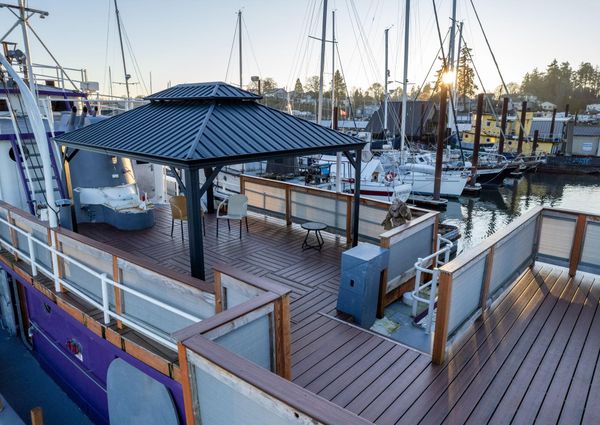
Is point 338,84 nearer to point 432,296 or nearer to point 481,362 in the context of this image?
point 432,296

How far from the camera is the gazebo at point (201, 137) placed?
4.39 metres

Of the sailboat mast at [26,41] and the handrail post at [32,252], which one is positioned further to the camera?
the sailboat mast at [26,41]

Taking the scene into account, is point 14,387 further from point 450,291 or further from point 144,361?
point 450,291

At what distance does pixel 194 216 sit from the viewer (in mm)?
4297

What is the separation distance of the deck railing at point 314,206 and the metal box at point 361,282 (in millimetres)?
2041

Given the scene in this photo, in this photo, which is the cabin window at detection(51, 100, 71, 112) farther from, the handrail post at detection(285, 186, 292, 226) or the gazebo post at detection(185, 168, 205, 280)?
the gazebo post at detection(185, 168, 205, 280)

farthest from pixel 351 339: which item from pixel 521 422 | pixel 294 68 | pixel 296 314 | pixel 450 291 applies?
pixel 294 68

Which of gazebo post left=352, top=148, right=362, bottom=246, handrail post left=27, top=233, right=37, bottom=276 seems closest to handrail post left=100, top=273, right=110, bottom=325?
handrail post left=27, top=233, right=37, bottom=276

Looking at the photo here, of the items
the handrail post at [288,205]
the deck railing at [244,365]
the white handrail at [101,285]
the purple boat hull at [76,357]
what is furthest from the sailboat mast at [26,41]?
the deck railing at [244,365]

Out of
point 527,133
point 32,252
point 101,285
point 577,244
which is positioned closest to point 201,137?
point 101,285

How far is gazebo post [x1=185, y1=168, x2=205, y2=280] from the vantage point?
420 centimetres

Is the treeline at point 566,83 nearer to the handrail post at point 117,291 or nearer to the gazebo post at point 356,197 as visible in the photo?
the gazebo post at point 356,197

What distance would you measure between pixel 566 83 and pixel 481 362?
348 ft

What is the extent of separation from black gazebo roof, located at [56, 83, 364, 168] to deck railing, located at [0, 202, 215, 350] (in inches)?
48.9
